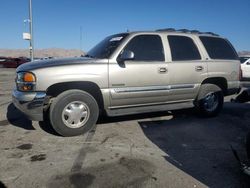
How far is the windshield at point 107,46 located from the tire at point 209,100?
84.6 inches

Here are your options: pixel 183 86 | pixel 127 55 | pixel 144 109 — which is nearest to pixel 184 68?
pixel 183 86

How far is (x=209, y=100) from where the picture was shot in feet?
21.4

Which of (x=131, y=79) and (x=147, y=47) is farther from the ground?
(x=147, y=47)

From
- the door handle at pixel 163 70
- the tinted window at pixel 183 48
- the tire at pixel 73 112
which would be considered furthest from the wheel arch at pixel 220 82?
the tire at pixel 73 112

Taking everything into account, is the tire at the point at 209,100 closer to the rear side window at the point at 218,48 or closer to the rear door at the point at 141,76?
Answer: the rear side window at the point at 218,48

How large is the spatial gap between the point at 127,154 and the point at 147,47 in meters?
2.36

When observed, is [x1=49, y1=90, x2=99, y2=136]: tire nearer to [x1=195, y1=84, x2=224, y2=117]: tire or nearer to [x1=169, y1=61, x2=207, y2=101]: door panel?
[x1=169, y1=61, x2=207, y2=101]: door panel

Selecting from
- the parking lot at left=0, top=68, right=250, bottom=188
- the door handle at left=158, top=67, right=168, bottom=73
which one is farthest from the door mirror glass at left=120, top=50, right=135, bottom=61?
the parking lot at left=0, top=68, right=250, bottom=188

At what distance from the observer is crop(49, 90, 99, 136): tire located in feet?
15.8

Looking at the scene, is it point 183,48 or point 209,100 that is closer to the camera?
point 183,48

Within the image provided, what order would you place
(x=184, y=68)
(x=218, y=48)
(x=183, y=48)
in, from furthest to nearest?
(x=218, y=48) → (x=183, y=48) → (x=184, y=68)

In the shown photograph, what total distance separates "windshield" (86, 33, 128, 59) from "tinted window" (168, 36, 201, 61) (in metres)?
1.05

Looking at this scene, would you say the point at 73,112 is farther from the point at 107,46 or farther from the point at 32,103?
the point at 107,46

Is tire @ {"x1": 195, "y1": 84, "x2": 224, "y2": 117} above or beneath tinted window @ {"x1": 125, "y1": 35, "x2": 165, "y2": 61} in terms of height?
beneath
